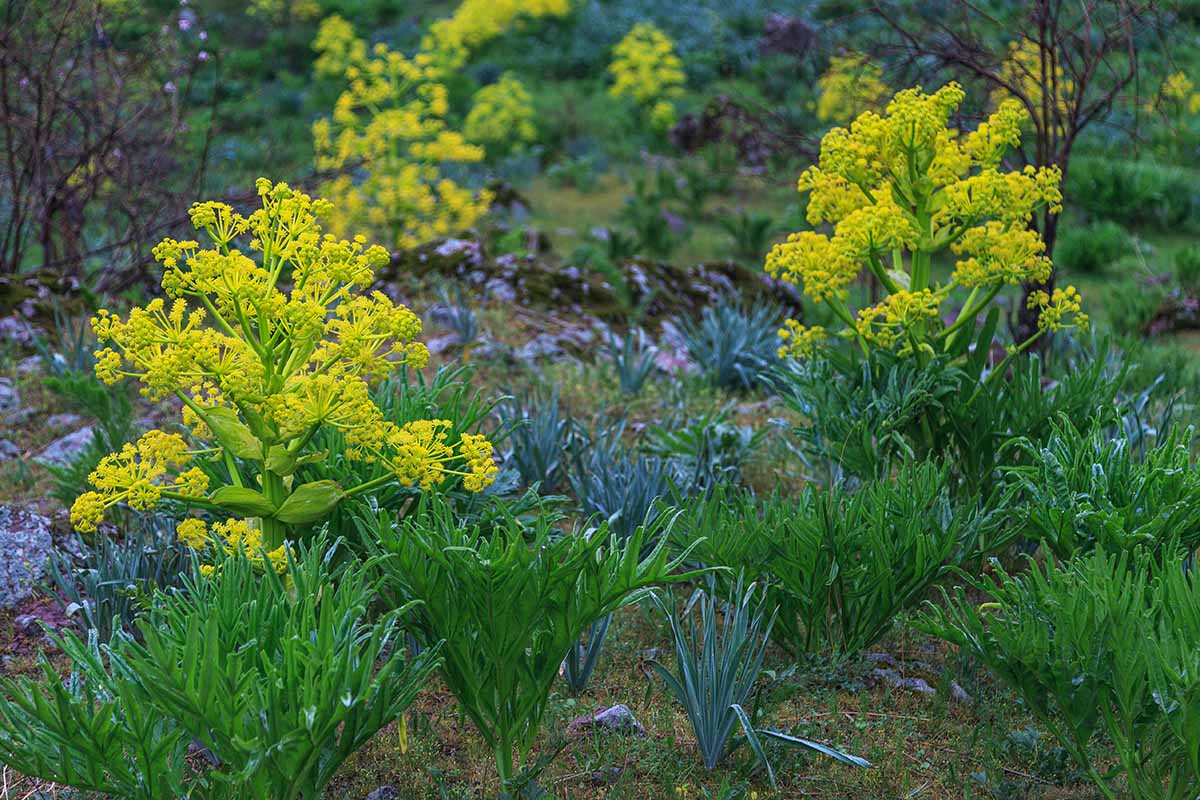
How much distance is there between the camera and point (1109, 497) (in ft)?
9.82

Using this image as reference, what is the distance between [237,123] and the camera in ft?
52.4

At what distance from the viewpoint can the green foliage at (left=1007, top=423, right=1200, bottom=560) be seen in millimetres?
2842

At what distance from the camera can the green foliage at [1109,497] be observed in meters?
2.84

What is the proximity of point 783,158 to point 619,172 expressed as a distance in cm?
190

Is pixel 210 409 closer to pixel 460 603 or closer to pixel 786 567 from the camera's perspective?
pixel 460 603

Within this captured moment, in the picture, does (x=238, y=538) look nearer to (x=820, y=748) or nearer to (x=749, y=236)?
(x=820, y=748)

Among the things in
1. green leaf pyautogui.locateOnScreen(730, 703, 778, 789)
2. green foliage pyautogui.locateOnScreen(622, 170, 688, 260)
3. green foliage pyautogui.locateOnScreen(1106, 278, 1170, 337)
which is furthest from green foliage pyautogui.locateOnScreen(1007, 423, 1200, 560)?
green foliage pyautogui.locateOnScreen(622, 170, 688, 260)

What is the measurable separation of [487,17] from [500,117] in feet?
16.3

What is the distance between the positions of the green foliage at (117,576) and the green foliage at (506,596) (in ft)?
3.37

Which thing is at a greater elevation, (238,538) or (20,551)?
(238,538)

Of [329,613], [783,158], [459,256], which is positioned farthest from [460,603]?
[783,158]

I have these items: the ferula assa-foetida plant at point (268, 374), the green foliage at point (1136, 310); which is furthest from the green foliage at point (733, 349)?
the ferula assa-foetida plant at point (268, 374)

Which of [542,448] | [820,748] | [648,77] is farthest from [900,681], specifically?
[648,77]

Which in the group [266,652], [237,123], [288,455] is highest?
[237,123]
